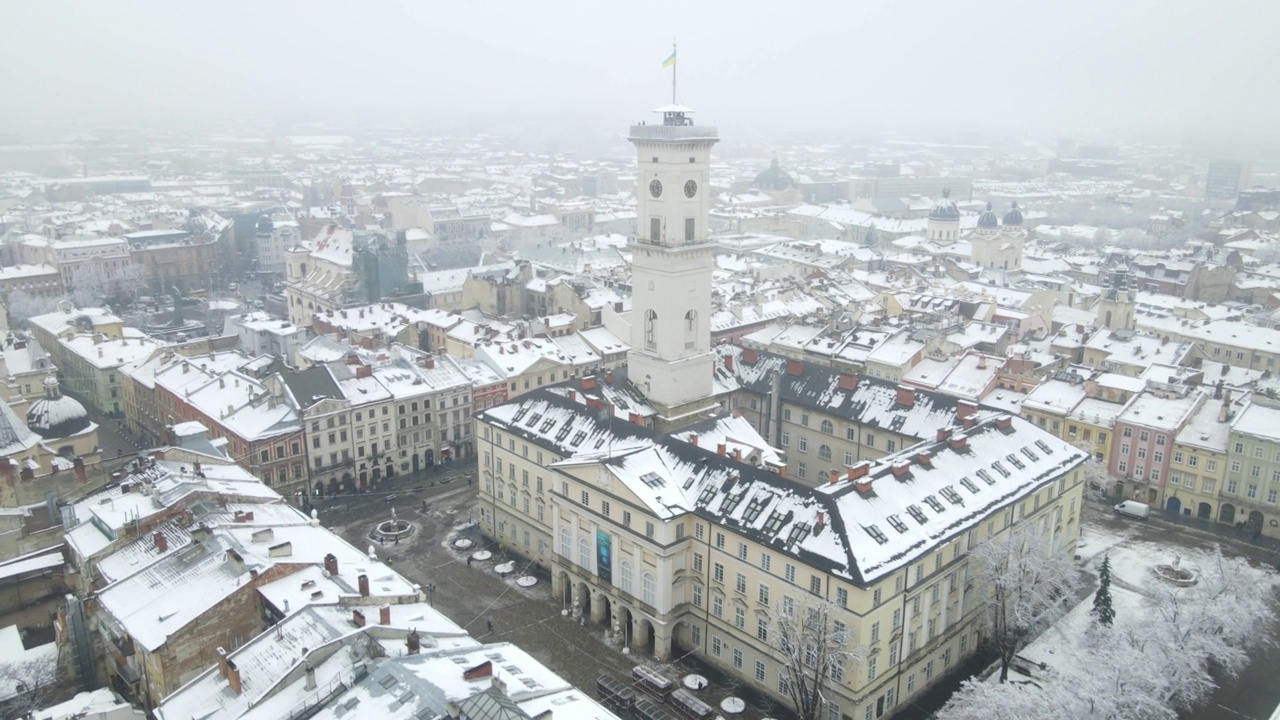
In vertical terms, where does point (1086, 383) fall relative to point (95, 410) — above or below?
above

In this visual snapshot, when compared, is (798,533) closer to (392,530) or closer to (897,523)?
(897,523)

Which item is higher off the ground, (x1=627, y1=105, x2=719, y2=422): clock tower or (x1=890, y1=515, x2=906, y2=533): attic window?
(x1=627, y1=105, x2=719, y2=422): clock tower

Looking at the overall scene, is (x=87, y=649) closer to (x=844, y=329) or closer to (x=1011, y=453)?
(x=1011, y=453)

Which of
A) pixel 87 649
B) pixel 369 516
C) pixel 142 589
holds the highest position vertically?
pixel 142 589

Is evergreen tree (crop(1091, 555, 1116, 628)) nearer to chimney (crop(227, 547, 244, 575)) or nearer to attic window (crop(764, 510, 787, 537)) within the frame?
attic window (crop(764, 510, 787, 537))

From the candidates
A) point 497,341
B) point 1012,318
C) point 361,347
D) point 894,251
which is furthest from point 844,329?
point 894,251

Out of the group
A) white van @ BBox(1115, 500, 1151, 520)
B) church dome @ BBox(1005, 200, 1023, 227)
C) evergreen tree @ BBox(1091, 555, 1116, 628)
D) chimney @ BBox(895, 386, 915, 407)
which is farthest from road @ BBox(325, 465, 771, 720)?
church dome @ BBox(1005, 200, 1023, 227)
